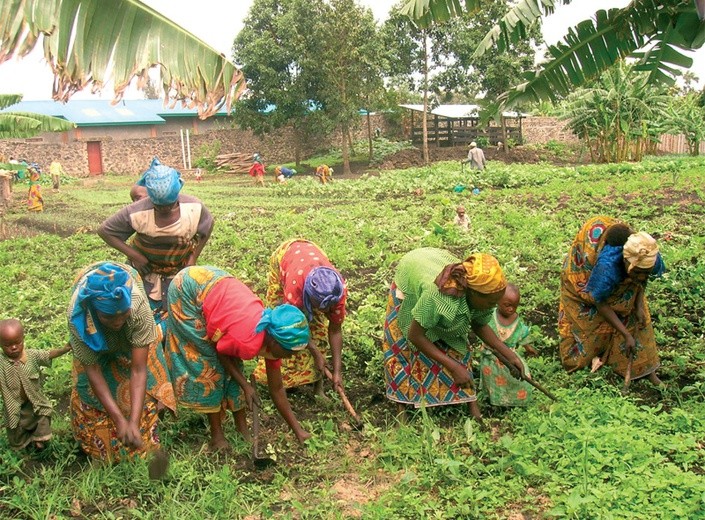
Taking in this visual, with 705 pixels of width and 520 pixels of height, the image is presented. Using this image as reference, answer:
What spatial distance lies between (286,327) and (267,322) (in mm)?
121

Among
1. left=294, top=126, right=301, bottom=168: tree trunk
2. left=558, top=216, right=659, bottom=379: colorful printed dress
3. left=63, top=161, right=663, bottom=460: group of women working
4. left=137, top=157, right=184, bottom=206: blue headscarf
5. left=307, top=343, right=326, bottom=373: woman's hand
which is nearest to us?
left=63, top=161, right=663, bottom=460: group of women working

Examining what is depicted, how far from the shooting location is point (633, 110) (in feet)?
79.3

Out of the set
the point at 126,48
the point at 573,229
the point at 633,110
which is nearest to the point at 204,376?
the point at 126,48

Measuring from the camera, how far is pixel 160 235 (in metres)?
4.93

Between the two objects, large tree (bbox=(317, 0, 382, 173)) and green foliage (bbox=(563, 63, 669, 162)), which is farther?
large tree (bbox=(317, 0, 382, 173))

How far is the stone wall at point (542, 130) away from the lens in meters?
33.6

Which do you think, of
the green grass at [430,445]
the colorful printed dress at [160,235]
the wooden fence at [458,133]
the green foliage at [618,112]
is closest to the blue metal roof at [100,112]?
the wooden fence at [458,133]

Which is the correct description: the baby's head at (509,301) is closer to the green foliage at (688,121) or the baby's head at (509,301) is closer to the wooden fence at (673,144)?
the green foliage at (688,121)

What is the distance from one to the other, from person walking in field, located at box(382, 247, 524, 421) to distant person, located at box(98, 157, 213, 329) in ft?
4.85

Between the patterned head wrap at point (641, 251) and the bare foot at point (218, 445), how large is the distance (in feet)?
9.59

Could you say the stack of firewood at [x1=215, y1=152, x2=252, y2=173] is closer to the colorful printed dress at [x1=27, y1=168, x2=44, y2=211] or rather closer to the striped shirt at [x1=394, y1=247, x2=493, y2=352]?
the colorful printed dress at [x1=27, y1=168, x2=44, y2=211]

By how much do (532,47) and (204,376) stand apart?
2784 cm

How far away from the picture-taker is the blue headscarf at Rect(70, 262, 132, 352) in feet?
11.7

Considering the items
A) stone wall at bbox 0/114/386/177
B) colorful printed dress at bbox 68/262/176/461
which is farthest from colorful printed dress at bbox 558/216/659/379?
stone wall at bbox 0/114/386/177
